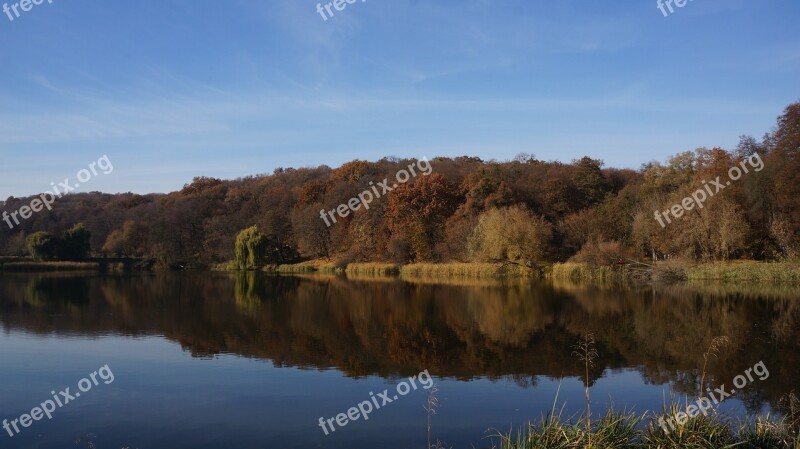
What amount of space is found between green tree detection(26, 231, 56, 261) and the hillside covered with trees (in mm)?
366

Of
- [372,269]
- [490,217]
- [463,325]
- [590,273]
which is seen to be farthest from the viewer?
[372,269]

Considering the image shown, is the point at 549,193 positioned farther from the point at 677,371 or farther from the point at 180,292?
the point at 677,371

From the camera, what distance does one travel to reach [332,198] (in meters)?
57.5

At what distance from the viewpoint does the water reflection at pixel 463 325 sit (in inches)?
528
